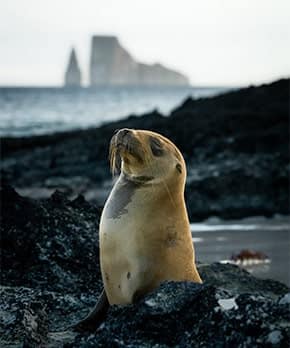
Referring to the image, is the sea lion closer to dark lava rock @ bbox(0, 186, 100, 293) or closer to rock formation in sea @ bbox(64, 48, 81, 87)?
dark lava rock @ bbox(0, 186, 100, 293)

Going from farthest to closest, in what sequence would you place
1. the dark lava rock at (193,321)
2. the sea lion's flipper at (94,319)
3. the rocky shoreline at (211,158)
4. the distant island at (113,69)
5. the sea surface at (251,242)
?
1. the distant island at (113,69)
2. the rocky shoreline at (211,158)
3. the sea surface at (251,242)
4. the sea lion's flipper at (94,319)
5. the dark lava rock at (193,321)

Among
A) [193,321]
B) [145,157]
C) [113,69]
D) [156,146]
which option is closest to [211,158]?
[156,146]

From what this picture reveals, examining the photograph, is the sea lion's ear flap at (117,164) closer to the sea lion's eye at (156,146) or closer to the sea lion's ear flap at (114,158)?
the sea lion's ear flap at (114,158)

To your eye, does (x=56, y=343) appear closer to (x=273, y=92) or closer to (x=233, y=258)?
(x=233, y=258)

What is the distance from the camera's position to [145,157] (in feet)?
16.5

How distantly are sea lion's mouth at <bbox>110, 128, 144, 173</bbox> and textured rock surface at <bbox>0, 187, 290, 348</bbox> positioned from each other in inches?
34.1

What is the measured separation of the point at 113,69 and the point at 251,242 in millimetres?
152192

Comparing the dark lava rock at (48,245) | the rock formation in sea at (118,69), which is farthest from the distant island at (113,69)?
the dark lava rock at (48,245)

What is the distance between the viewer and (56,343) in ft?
15.8

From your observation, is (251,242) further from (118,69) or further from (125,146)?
(118,69)

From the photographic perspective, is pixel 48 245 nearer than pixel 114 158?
No

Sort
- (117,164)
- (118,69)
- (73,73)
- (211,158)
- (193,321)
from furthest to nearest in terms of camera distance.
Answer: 1. (118,69)
2. (73,73)
3. (211,158)
4. (117,164)
5. (193,321)

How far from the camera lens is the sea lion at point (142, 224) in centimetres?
494

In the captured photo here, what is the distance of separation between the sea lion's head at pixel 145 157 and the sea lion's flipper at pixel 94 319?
2.55 feet
